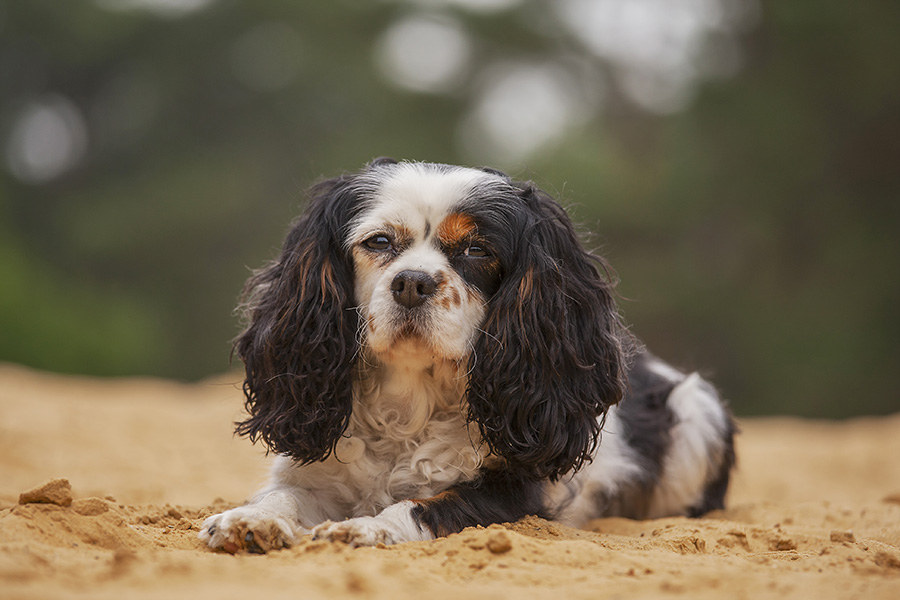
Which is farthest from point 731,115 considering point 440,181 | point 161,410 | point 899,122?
point 440,181

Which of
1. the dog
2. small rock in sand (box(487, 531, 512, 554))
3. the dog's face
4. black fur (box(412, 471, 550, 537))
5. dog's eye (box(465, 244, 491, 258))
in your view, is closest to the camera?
small rock in sand (box(487, 531, 512, 554))

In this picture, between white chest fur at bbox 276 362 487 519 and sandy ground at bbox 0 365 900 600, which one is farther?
white chest fur at bbox 276 362 487 519

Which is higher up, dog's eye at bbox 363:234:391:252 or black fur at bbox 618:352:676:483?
dog's eye at bbox 363:234:391:252

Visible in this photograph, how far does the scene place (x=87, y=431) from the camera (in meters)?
7.79

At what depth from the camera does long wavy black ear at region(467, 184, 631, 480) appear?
395cm

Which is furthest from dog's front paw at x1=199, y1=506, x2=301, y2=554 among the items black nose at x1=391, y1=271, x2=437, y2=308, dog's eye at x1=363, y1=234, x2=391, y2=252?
dog's eye at x1=363, y1=234, x2=391, y2=252

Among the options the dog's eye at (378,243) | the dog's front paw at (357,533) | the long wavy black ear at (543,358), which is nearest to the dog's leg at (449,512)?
the dog's front paw at (357,533)

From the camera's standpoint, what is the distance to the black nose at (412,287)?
370cm

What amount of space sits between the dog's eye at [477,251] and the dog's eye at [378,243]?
35cm

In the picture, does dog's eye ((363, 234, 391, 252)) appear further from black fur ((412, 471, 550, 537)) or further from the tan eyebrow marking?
black fur ((412, 471, 550, 537))

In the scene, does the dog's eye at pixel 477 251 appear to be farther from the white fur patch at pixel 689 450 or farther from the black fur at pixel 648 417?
the white fur patch at pixel 689 450

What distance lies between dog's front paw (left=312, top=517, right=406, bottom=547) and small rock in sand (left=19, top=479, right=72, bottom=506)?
93 centimetres

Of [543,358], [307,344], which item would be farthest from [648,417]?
→ [307,344]

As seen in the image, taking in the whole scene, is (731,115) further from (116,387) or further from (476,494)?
(476,494)
